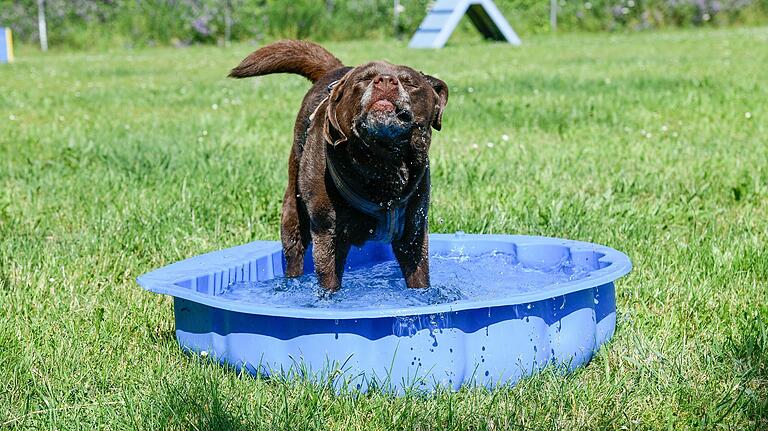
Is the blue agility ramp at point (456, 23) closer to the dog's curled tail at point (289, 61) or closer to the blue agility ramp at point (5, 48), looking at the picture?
the blue agility ramp at point (5, 48)

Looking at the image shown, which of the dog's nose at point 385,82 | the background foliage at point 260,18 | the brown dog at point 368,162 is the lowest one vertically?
the brown dog at point 368,162

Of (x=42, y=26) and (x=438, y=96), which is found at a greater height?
(x=42, y=26)

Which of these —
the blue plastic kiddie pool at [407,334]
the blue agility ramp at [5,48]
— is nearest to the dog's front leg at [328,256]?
the blue plastic kiddie pool at [407,334]

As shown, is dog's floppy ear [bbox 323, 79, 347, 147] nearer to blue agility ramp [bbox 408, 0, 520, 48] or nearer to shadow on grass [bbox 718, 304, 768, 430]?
shadow on grass [bbox 718, 304, 768, 430]

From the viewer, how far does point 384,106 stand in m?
2.54

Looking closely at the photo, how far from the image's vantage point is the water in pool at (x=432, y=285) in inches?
124

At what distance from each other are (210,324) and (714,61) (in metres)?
10.2

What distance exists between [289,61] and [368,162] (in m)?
1.08

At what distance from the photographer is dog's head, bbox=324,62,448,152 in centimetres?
A: 255

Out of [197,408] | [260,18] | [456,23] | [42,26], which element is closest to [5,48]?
[42,26]

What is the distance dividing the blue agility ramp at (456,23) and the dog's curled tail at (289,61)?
45.6 feet

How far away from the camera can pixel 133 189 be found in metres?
4.95

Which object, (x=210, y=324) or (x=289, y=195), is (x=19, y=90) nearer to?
(x=289, y=195)

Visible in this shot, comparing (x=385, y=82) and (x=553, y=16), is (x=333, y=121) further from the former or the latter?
(x=553, y=16)
